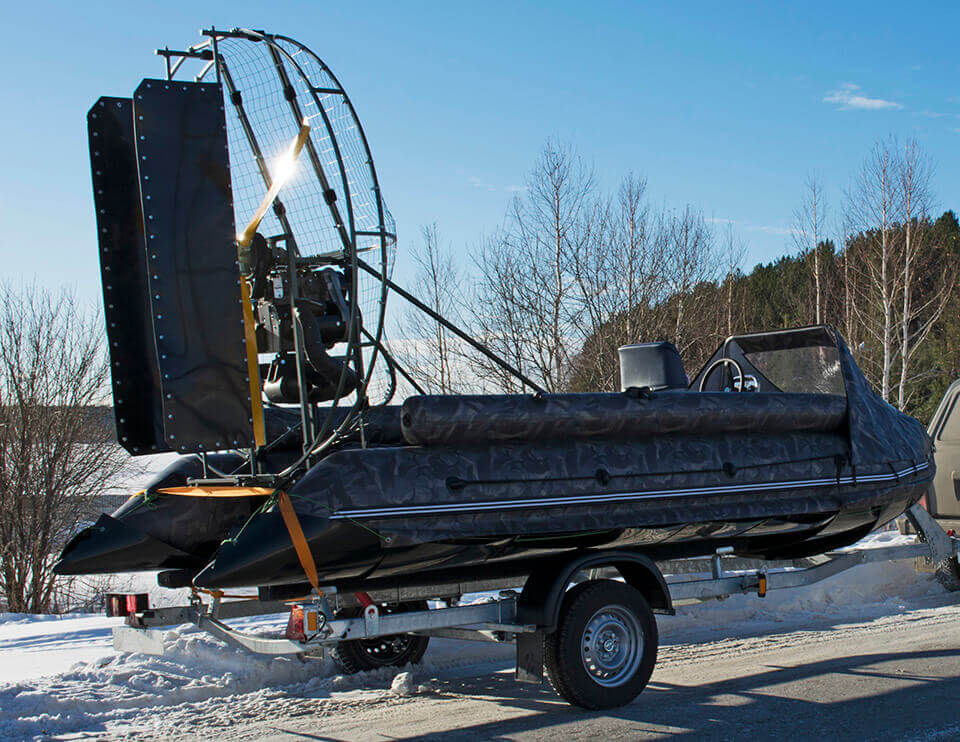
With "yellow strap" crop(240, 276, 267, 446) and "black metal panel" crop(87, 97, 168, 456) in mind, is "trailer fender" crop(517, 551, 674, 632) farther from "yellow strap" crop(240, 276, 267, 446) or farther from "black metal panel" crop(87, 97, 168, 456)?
"black metal panel" crop(87, 97, 168, 456)

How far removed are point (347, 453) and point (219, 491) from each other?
92cm

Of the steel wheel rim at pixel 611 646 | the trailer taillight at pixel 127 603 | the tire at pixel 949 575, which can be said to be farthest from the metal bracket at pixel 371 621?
the tire at pixel 949 575

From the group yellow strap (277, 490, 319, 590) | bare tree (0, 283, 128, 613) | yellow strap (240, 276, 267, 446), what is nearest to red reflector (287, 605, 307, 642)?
yellow strap (277, 490, 319, 590)

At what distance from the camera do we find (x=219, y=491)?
227 inches

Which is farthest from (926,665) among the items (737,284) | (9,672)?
(737,284)

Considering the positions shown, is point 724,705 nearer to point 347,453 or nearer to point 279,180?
point 347,453

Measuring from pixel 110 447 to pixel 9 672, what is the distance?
14.9m

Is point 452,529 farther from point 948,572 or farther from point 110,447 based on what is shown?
point 110,447

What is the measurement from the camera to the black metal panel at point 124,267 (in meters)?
5.81

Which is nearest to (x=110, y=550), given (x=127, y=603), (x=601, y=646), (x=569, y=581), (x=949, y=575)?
(x=127, y=603)

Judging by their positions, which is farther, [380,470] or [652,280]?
[652,280]

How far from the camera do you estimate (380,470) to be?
17.5 feet

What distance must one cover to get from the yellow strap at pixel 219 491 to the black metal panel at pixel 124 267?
11.6 inches

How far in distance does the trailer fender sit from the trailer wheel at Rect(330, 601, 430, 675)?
1285 mm
